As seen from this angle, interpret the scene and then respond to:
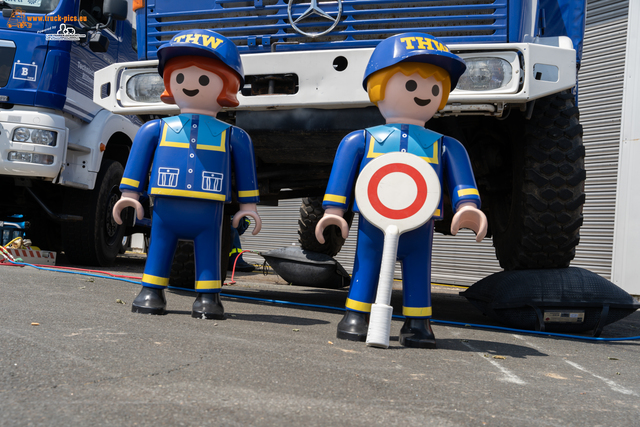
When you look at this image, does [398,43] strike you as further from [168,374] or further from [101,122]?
[101,122]

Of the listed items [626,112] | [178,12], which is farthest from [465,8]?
[626,112]

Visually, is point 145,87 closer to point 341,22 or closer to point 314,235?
point 341,22

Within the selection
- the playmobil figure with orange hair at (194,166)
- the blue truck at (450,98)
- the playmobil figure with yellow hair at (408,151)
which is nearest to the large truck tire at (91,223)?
the blue truck at (450,98)

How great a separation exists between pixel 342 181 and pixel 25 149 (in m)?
3.26

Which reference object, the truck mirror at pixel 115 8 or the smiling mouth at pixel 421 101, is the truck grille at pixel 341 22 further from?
the truck mirror at pixel 115 8

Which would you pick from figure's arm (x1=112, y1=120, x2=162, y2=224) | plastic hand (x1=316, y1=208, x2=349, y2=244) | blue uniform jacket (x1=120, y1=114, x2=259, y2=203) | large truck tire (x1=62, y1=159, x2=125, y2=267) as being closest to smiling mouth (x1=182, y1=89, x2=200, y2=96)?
blue uniform jacket (x1=120, y1=114, x2=259, y2=203)

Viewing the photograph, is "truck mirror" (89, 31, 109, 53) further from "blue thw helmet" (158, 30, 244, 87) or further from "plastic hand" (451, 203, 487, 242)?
"plastic hand" (451, 203, 487, 242)

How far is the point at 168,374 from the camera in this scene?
1413mm

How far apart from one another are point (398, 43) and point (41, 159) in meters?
3.44

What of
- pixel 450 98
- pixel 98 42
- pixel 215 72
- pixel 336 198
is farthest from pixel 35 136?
pixel 450 98

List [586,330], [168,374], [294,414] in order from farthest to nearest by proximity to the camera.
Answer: [586,330], [168,374], [294,414]

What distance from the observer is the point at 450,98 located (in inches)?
103

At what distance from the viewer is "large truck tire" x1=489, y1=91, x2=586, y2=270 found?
290 cm

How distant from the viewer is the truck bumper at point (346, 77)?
255 centimetres
